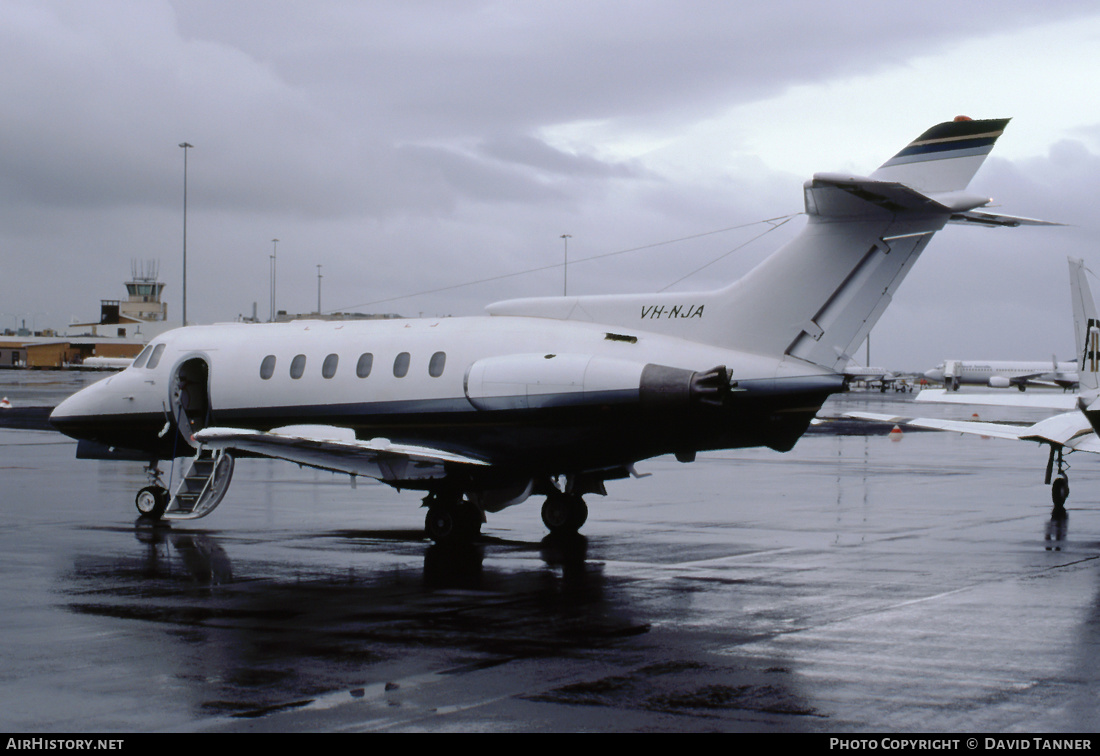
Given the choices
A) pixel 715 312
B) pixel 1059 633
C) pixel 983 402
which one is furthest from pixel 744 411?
pixel 983 402

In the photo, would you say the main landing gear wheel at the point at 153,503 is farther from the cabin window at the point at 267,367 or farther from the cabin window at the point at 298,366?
the cabin window at the point at 298,366

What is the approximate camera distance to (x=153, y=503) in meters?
21.2

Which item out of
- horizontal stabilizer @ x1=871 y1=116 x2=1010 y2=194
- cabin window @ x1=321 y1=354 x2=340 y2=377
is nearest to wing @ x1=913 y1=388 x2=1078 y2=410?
horizontal stabilizer @ x1=871 y1=116 x2=1010 y2=194

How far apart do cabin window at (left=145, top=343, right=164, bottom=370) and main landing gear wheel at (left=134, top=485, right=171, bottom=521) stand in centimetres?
224

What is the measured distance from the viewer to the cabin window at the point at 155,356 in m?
22.0

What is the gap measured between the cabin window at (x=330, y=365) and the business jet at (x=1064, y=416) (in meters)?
9.99

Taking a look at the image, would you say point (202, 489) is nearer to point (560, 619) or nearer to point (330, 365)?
point (330, 365)

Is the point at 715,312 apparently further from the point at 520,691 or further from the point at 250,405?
the point at 520,691

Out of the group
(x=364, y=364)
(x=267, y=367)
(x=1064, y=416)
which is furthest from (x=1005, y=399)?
(x=267, y=367)

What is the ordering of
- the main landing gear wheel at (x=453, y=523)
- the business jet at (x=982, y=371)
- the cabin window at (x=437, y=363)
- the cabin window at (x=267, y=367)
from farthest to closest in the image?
the business jet at (x=982, y=371) < the cabin window at (x=267, y=367) < the cabin window at (x=437, y=363) < the main landing gear wheel at (x=453, y=523)

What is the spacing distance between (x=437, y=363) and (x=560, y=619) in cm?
715

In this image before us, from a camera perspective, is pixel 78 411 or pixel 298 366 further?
pixel 78 411

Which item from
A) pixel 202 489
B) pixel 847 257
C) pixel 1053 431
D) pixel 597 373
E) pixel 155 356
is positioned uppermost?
pixel 847 257

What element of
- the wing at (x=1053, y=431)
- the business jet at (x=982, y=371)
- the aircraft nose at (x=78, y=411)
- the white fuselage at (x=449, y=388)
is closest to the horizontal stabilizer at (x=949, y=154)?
the white fuselage at (x=449, y=388)
